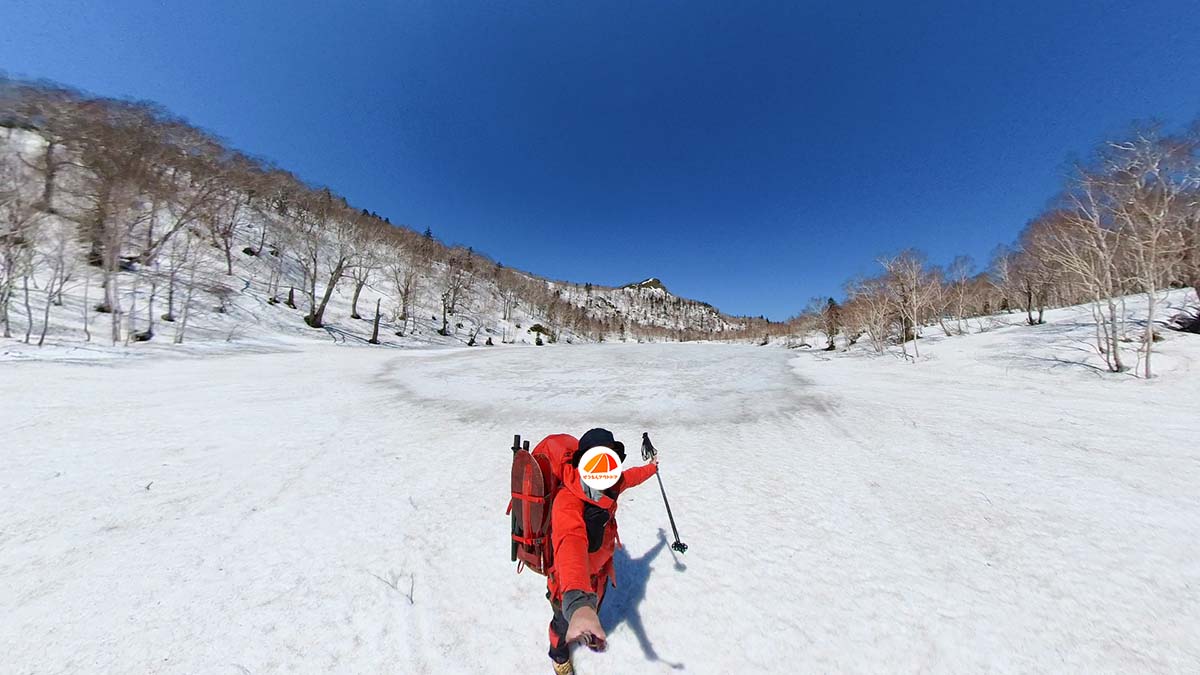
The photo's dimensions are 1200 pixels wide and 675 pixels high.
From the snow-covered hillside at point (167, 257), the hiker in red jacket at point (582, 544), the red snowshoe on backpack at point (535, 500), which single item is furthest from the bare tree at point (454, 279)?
the hiker in red jacket at point (582, 544)

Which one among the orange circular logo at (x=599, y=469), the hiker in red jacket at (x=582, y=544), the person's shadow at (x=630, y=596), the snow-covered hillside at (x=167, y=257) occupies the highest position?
the snow-covered hillside at (x=167, y=257)

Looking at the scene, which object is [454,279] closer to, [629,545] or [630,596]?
[629,545]

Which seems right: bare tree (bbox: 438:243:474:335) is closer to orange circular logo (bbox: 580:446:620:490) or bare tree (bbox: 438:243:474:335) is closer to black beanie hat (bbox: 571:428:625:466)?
black beanie hat (bbox: 571:428:625:466)

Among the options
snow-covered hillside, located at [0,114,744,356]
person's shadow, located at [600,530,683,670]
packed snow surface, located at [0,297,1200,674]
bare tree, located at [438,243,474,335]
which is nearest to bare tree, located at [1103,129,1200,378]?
packed snow surface, located at [0,297,1200,674]

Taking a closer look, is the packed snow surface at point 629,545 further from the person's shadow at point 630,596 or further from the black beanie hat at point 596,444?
the black beanie hat at point 596,444

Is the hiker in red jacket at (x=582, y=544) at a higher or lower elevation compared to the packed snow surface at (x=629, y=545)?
higher

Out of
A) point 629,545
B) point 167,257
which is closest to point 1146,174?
point 629,545

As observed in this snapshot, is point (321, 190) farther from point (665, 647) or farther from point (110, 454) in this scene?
point (665, 647)

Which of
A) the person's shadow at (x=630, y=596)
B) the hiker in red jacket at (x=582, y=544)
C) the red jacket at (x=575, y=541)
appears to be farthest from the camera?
the person's shadow at (x=630, y=596)

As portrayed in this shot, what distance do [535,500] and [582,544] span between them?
0.39 m

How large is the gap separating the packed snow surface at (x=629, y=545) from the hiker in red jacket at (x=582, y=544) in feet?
1.53

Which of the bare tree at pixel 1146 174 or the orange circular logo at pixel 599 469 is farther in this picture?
the bare tree at pixel 1146 174

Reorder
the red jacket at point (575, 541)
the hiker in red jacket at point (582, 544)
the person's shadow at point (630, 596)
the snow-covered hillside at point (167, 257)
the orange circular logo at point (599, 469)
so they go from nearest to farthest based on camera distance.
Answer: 1. the hiker in red jacket at point (582, 544)
2. the red jacket at point (575, 541)
3. the orange circular logo at point (599, 469)
4. the person's shadow at point (630, 596)
5. the snow-covered hillside at point (167, 257)

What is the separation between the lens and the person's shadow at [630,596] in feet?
8.53
